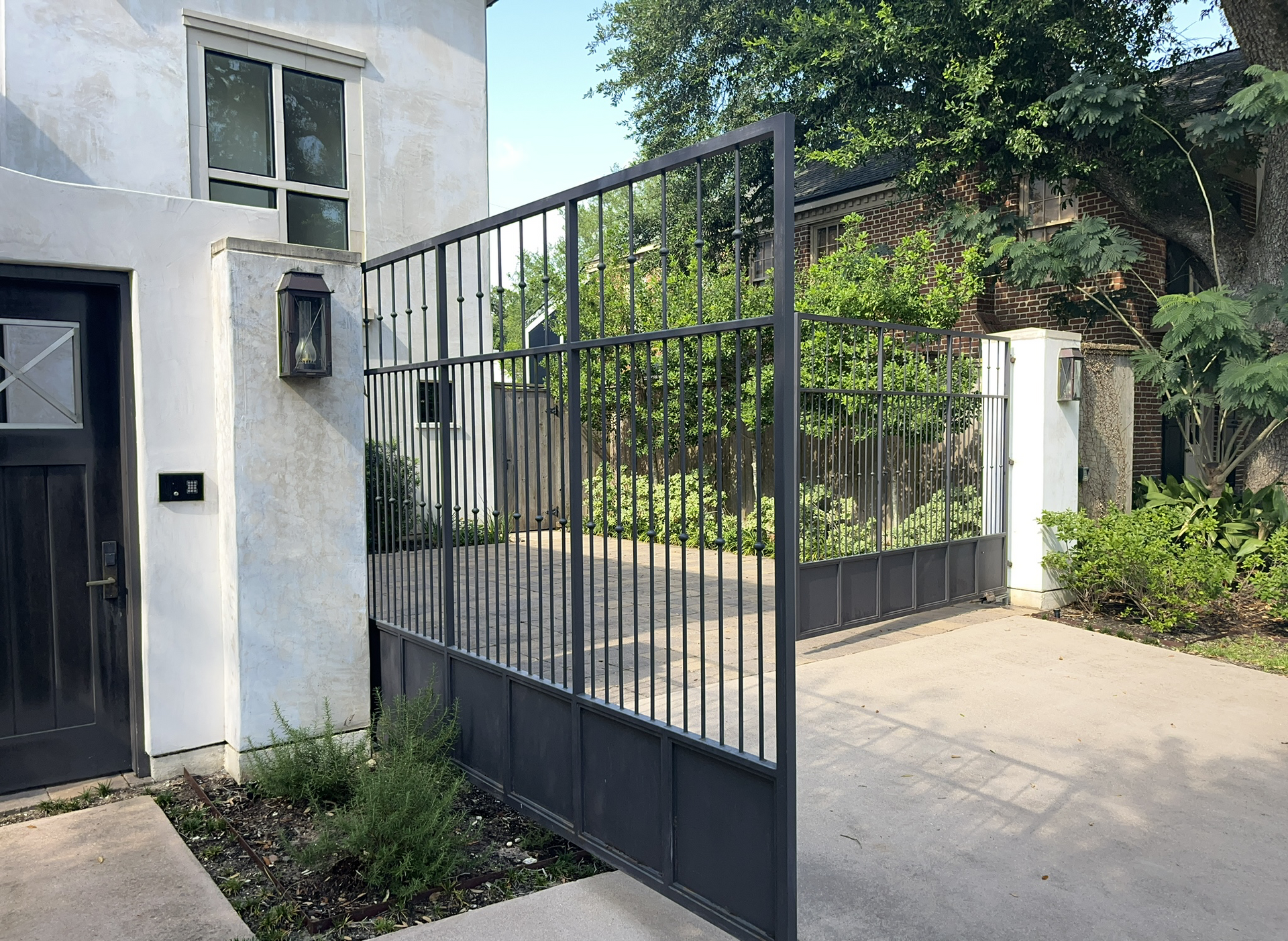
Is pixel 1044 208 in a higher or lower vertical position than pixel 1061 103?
lower

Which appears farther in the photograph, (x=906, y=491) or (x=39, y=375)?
(x=906, y=491)

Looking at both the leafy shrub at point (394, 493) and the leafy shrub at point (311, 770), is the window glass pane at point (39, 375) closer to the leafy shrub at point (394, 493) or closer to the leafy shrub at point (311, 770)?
the leafy shrub at point (394, 493)

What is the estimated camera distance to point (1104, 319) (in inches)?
472

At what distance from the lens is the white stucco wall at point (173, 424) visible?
439 centimetres

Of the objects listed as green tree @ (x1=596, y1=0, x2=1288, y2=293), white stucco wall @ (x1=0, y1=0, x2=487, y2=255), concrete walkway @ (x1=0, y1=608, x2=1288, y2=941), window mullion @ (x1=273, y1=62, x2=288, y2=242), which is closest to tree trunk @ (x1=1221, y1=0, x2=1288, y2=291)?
green tree @ (x1=596, y1=0, x2=1288, y2=293)

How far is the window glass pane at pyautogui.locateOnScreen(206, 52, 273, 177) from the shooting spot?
1010cm

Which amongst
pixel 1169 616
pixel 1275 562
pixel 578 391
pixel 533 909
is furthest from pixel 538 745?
pixel 1275 562

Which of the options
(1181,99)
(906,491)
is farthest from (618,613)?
(1181,99)

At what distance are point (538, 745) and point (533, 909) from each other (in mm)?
816

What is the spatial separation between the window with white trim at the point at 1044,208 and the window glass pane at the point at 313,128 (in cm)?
927

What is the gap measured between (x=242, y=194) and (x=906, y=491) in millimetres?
8261

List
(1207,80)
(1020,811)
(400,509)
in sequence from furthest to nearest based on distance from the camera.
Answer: (1207,80) → (400,509) → (1020,811)

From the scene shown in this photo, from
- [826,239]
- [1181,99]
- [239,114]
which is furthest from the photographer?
[826,239]

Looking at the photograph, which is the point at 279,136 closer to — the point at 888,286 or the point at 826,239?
the point at 888,286
